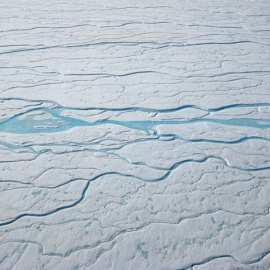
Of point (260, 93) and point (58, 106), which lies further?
point (260, 93)

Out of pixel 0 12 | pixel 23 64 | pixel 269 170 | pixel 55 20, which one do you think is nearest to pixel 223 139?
pixel 269 170

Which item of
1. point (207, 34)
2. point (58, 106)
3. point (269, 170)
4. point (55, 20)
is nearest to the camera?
point (269, 170)

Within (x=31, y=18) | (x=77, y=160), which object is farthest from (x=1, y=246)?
(x=31, y=18)

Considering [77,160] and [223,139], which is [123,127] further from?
[223,139]

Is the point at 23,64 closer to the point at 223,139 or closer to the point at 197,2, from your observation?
the point at 223,139

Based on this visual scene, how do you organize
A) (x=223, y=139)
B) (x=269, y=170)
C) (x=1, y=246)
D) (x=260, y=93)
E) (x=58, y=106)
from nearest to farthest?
(x=1, y=246)
(x=269, y=170)
(x=223, y=139)
(x=58, y=106)
(x=260, y=93)

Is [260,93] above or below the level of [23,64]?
below
